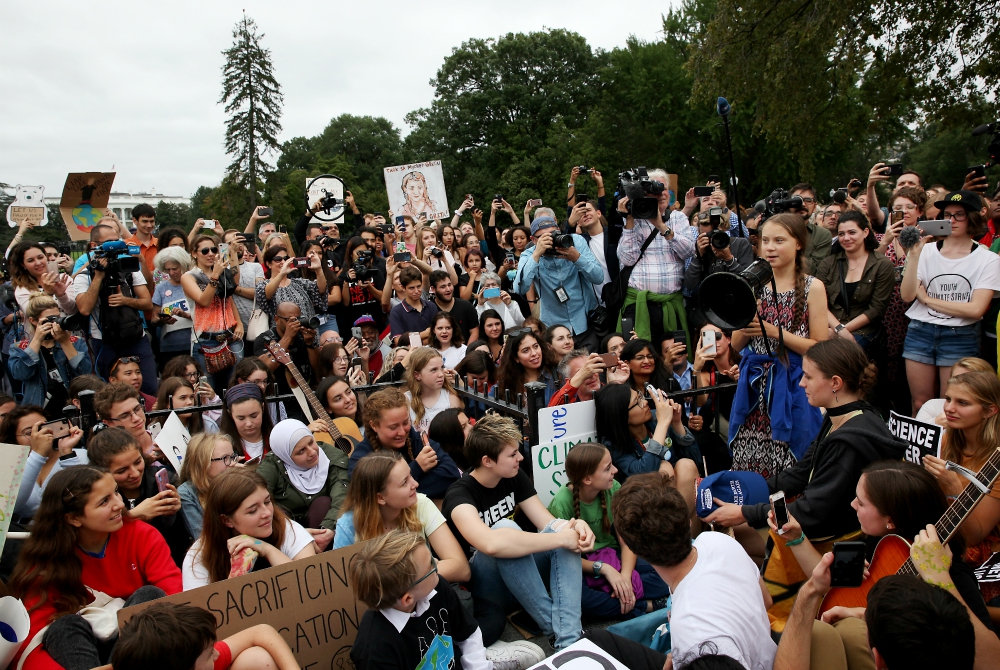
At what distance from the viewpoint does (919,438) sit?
11.0 ft

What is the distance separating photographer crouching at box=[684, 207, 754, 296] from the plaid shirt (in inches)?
4.5

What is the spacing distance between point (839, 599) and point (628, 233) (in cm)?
410

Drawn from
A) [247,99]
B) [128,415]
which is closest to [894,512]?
[128,415]

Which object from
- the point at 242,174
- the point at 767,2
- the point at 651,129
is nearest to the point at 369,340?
the point at 767,2

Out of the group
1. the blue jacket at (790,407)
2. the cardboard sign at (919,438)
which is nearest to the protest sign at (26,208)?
the blue jacket at (790,407)

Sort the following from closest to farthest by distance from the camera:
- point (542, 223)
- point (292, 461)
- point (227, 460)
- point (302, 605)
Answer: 1. point (302, 605)
2. point (227, 460)
3. point (292, 461)
4. point (542, 223)

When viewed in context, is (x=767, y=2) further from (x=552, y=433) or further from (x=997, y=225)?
(x=552, y=433)

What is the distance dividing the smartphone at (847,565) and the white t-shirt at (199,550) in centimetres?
241

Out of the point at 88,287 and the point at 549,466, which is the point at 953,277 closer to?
the point at 549,466

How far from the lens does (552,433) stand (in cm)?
435

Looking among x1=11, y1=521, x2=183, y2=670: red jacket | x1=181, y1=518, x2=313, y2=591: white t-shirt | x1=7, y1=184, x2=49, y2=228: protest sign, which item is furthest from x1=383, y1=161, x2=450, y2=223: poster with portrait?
x1=11, y1=521, x2=183, y2=670: red jacket

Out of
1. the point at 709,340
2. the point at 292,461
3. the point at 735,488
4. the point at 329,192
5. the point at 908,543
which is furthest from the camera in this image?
the point at 329,192

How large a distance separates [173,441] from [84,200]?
19.7 ft

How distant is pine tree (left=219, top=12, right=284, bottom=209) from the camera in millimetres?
37000
